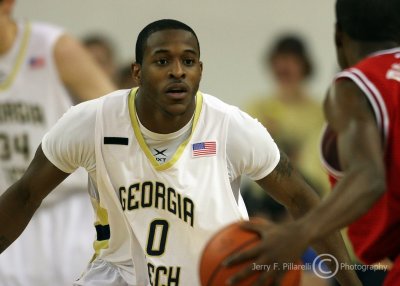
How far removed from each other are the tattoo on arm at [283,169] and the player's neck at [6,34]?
283 cm

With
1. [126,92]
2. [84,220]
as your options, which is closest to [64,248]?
[84,220]

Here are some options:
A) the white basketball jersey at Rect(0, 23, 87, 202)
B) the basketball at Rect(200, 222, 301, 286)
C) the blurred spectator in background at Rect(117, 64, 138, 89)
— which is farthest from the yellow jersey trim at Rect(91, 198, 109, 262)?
the blurred spectator in background at Rect(117, 64, 138, 89)

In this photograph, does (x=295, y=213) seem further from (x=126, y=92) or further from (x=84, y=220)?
(x=84, y=220)

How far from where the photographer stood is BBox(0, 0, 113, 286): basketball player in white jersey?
7.26m

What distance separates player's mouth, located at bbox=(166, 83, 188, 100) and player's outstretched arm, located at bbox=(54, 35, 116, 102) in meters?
2.12

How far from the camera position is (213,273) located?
415cm

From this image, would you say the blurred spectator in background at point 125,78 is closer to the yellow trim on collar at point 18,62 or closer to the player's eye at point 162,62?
the yellow trim on collar at point 18,62

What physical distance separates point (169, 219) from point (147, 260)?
0.21 meters

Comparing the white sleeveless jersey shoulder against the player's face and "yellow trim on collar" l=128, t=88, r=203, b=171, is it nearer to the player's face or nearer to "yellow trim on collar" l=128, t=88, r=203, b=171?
"yellow trim on collar" l=128, t=88, r=203, b=171

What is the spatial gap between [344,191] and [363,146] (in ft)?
0.58

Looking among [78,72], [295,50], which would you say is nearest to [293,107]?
[295,50]

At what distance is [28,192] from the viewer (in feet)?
17.2

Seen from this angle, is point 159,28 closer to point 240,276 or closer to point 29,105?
point 240,276

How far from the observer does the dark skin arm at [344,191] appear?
379 cm
